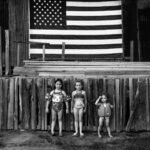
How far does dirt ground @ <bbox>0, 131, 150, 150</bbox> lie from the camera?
6992 millimetres

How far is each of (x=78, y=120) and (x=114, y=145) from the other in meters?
1.17

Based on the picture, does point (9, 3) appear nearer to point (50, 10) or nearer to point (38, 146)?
point (50, 10)

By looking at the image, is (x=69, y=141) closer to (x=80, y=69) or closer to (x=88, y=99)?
(x=88, y=99)

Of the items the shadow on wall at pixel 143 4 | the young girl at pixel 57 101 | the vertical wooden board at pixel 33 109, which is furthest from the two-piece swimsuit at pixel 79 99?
the shadow on wall at pixel 143 4

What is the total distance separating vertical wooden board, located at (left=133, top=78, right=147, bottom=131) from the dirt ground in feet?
0.62

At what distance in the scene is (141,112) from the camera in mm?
7934

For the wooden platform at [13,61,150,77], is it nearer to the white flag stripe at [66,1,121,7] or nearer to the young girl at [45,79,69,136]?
the young girl at [45,79,69,136]

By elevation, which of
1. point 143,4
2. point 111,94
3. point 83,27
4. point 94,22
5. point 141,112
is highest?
point 143,4

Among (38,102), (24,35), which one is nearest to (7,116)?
(38,102)

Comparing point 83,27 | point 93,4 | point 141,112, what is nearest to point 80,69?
point 141,112

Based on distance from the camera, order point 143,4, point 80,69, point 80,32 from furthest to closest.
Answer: point 143,4 < point 80,32 < point 80,69

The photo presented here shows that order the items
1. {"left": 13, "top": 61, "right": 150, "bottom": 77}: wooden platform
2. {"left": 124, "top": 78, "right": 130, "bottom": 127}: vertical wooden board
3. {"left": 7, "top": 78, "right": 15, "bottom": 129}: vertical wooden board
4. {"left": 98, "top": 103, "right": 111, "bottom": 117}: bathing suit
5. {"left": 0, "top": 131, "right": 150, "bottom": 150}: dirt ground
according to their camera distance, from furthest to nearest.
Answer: {"left": 13, "top": 61, "right": 150, "bottom": 77}: wooden platform, {"left": 7, "top": 78, "right": 15, "bottom": 129}: vertical wooden board, {"left": 124, "top": 78, "right": 130, "bottom": 127}: vertical wooden board, {"left": 98, "top": 103, "right": 111, "bottom": 117}: bathing suit, {"left": 0, "top": 131, "right": 150, "bottom": 150}: dirt ground

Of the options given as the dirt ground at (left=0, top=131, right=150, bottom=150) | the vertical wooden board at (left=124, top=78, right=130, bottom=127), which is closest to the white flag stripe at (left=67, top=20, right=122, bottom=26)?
the vertical wooden board at (left=124, top=78, right=130, bottom=127)

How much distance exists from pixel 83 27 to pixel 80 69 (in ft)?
11.0
